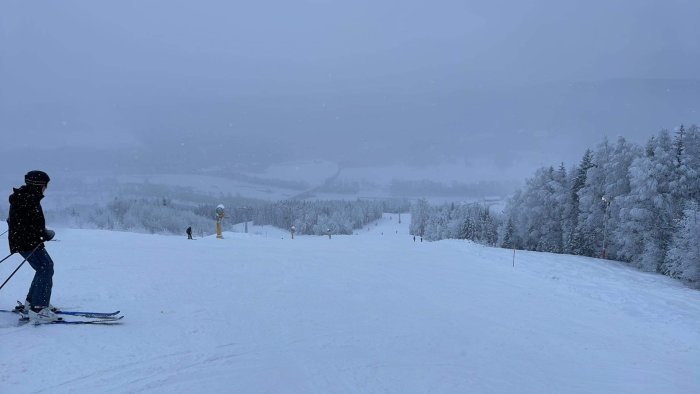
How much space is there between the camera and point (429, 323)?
941cm

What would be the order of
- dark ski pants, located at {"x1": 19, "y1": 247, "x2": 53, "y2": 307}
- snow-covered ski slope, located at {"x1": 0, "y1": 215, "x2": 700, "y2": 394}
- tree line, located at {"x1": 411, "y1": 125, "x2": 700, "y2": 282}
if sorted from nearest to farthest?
1. snow-covered ski slope, located at {"x1": 0, "y1": 215, "x2": 700, "y2": 394}
2. dark ski pants, located at {"x1": 19, "y1": 247, "x2": 53, "y2": 307}
3. tree line, located at {"x1": 411, "y1": 125, "x2": 700, "y2": 282}

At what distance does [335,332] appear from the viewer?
833 centimetres

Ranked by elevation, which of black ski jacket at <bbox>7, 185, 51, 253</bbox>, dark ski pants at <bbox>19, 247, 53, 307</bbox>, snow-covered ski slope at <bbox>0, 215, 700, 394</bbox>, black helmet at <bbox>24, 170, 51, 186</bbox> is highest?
black helmet at <bbox>24, 170, 51, 186</bbox>

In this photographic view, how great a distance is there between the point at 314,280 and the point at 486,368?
21.7 ft

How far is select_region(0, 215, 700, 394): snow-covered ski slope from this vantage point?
6.16m

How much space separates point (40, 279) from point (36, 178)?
1.86m

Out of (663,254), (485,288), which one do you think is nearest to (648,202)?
(663,254)

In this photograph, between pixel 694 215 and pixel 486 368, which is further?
pixel 694 215

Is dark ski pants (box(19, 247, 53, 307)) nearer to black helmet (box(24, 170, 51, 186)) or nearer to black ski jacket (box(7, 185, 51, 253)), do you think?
black ski jacket (box(7, 185, 51, 253))

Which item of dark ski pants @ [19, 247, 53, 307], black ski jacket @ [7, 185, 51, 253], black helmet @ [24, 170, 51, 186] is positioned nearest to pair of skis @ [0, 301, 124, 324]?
dark ski pants @ [19, 247, 53, 307]

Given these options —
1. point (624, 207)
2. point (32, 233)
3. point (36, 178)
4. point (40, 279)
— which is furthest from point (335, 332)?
point (624, 207)

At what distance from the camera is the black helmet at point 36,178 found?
7.42 m

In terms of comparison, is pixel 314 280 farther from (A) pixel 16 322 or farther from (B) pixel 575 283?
(B) pixel 575 283

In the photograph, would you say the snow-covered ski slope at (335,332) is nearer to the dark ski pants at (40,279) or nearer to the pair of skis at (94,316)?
the pair of skis at (94,316)
